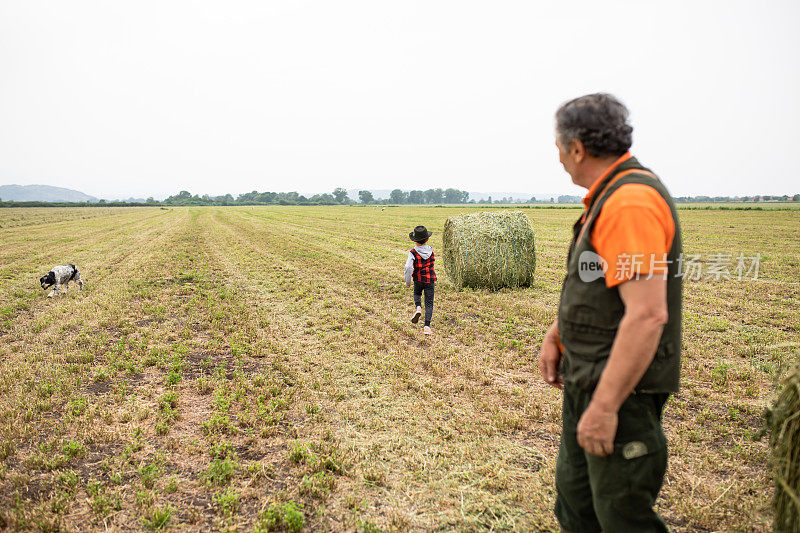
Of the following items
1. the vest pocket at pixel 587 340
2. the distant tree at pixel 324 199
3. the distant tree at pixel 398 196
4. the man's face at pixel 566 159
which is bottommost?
the vest pocket at pixel 587 340

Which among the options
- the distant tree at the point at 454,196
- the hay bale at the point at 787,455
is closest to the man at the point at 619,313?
the hay bale at the point at 787,455

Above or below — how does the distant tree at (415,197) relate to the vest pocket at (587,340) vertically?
above

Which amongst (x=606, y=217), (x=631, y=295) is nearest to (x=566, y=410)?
(x=631, y=295)

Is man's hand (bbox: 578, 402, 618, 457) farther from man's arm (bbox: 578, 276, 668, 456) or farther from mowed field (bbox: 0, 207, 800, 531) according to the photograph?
mowed field (bbox: 0, 207, 800, 531)

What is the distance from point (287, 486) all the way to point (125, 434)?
79.3 inches

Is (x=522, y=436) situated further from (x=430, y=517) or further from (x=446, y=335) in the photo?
(x=446, y=335)

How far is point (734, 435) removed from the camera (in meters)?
4.27

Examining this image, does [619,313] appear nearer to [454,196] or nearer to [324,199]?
[324,199]

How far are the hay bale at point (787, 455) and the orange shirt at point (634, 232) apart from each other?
1122mm

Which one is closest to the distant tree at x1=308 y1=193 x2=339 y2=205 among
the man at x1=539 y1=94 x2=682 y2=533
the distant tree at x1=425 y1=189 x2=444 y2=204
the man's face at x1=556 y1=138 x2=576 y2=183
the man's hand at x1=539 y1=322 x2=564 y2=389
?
the distant tree at x1=425 y1=189 x2=444 y2=204

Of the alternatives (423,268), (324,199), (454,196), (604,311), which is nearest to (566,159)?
(604,311)

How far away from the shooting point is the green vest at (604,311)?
1.85m

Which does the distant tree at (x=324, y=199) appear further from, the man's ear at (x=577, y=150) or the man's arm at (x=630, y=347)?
the man's arm at (x=630, y=347)

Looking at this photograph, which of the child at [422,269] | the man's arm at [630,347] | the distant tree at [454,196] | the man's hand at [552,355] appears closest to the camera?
the man's arm at [630,347]
